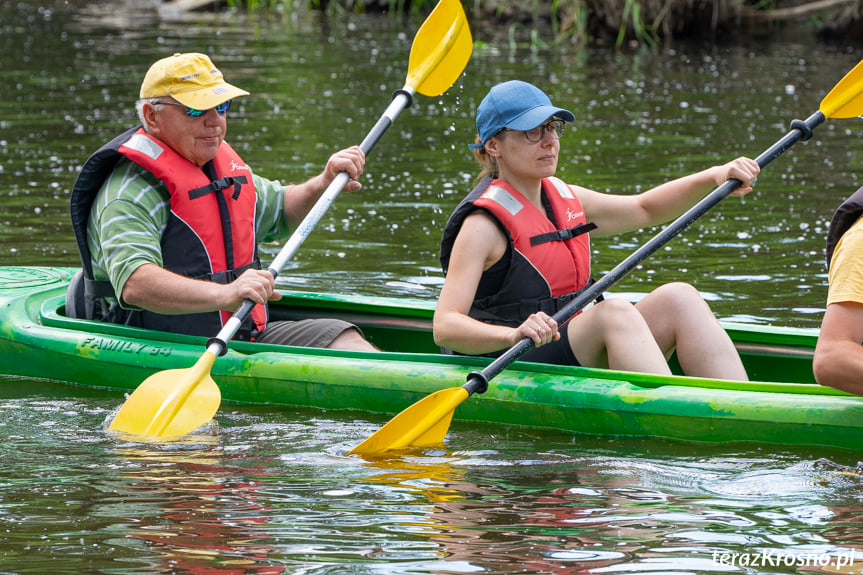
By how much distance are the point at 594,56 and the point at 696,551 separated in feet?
38.9

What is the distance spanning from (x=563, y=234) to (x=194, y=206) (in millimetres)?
1197

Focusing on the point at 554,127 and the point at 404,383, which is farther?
the point at 404,383

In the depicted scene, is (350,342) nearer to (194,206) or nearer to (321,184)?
(321,184)

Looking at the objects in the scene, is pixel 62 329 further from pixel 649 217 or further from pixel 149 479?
pixel 649 217

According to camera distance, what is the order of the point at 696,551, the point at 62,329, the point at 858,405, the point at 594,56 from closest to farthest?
the point at 696,551
the point at 858,405
the point at 62,329
the point at 594,56

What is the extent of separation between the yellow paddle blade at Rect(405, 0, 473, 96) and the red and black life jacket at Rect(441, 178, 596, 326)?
1.21m

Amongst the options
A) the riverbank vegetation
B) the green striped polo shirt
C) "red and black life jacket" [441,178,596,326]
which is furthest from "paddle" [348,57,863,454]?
the riverbank vegetation

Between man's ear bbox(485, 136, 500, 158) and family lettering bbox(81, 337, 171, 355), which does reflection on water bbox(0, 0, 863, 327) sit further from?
family lettering bbox(81, 337, 171, 355)

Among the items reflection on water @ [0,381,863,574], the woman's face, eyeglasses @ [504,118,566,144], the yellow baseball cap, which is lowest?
reflection on water @ [0,381,863,574]

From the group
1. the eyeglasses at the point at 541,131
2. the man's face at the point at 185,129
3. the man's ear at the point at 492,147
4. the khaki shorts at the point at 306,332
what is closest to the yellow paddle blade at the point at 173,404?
the khaki shorts at the point at 306,332

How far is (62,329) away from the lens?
455cm

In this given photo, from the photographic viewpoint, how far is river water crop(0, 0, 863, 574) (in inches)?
116

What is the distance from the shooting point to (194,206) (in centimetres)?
409

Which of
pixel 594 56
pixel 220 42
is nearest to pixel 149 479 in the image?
pixel 594 56
